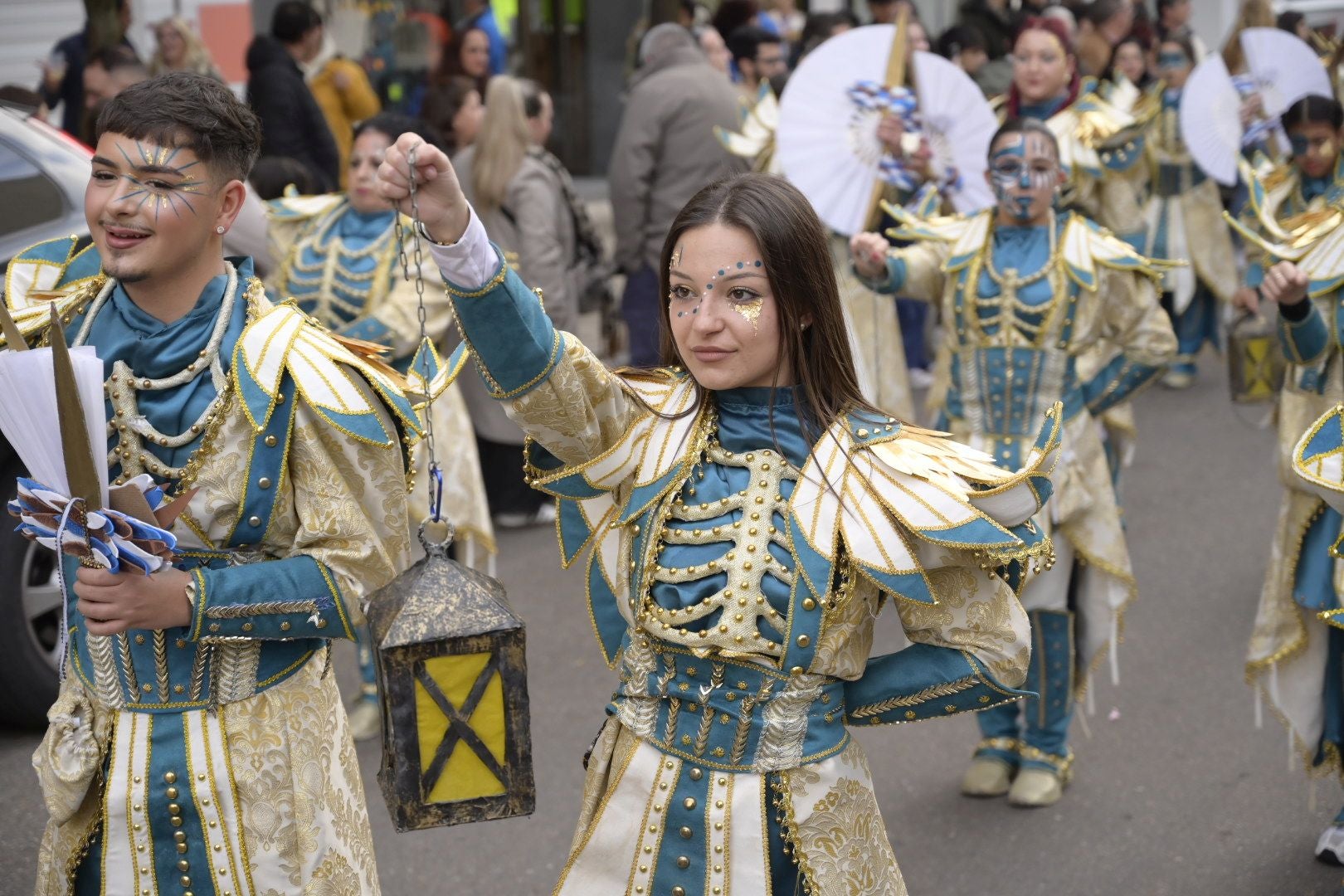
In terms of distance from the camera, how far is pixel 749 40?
31.3 feet

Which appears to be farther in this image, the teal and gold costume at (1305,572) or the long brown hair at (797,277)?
the teal and gold costume at (1305,572)

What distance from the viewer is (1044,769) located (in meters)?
5.14

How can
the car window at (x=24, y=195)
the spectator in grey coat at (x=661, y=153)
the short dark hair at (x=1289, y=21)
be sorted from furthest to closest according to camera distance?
the short dark hair at (x=1289, y=21) < the spectator in grey coat at (x=661, y=153) < the car window at (x=24, y=195)

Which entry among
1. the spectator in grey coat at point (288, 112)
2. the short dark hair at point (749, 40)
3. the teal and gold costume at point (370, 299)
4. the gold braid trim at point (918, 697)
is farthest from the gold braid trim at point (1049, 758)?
the short dark hair at point (749, 40)

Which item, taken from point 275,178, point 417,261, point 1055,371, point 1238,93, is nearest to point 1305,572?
point 1055,371

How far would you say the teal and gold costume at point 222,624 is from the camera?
273 cm

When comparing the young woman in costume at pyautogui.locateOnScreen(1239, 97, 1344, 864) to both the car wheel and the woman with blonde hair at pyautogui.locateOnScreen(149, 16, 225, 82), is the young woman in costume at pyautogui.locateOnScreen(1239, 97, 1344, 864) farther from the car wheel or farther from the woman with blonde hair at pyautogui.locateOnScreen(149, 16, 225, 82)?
the woman with blonde hair at pyautogui.locateOnScreen(149, 16, 225, 82)

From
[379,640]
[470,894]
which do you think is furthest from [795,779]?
[470,894]

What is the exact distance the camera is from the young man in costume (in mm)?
2730

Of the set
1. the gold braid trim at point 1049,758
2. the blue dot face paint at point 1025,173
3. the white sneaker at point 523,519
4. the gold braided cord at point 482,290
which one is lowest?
the white sneaker at point 523,519

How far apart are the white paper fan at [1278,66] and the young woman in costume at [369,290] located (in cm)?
490

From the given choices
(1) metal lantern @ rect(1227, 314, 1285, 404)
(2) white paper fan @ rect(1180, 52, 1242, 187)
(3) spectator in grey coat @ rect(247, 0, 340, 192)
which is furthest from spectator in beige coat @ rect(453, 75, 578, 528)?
(2) white paper fan @ rect(1180, 52, 1242, 187)

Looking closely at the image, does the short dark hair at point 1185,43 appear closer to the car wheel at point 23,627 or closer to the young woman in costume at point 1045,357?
the young woman in costume at point 1045,357

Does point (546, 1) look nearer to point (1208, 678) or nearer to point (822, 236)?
point (1208, 678)
